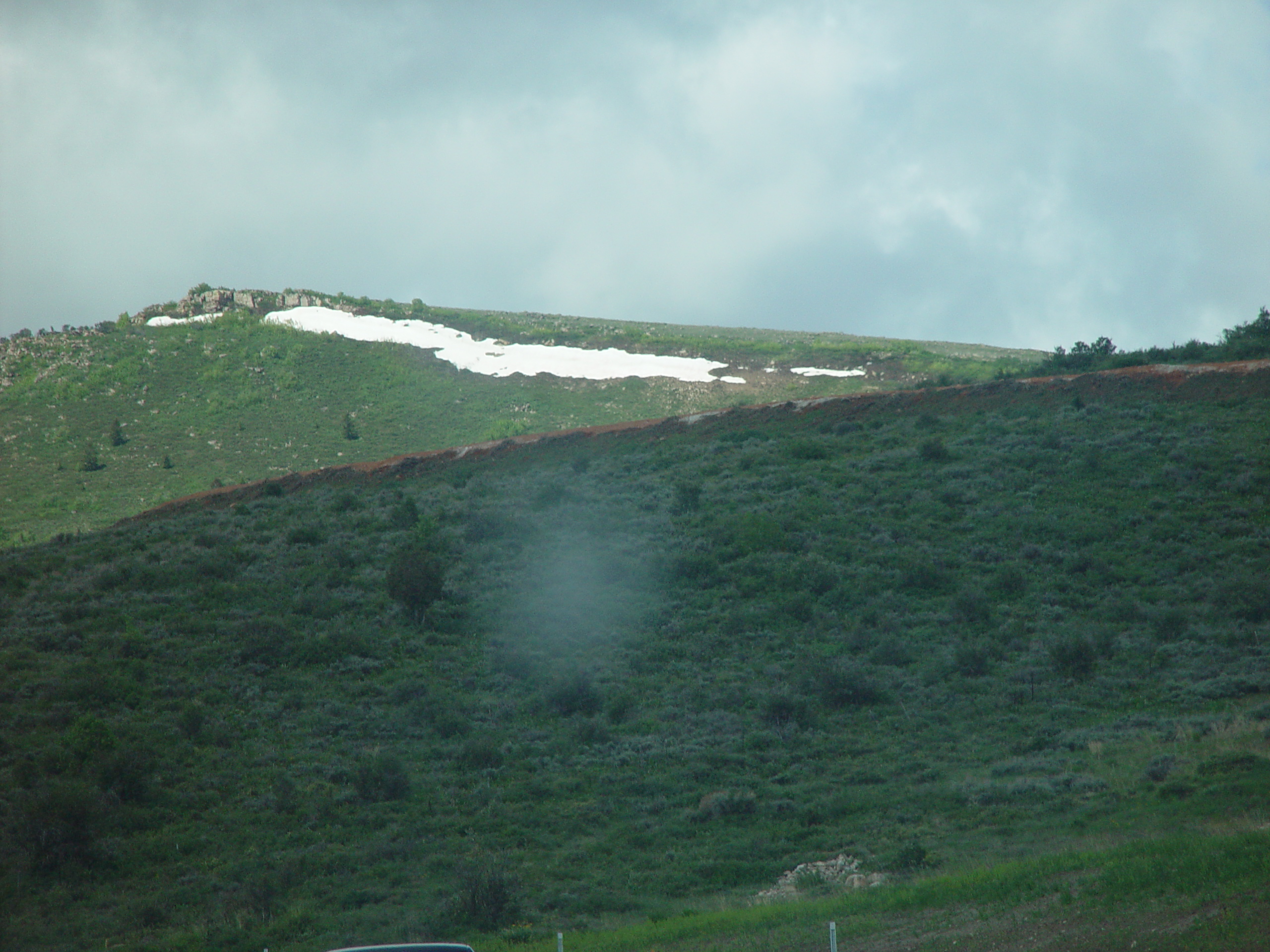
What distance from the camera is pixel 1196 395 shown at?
30.0 m

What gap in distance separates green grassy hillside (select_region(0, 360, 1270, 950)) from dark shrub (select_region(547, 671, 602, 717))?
6cm

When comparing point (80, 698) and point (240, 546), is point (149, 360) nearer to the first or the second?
point (240, 546)

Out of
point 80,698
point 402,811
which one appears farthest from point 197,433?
point 402,811

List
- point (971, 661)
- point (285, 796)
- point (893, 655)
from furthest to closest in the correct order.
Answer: point (893, 655)
point (971, 661)
point (285, 796)

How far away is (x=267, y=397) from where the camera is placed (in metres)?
52.8

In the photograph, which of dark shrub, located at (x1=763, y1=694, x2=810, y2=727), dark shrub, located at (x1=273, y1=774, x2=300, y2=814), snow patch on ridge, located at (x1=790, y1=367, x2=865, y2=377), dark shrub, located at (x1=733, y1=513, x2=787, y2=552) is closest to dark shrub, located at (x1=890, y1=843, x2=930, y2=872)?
dark shrub, located at (x1=763, y1=694, x2=810, y2=727)

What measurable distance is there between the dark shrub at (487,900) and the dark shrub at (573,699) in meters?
6.26

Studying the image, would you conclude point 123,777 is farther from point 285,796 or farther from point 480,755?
point 480,755

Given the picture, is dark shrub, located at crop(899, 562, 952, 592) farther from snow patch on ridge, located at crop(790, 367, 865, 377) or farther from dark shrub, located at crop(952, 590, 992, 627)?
snow patch on ridge, located at crop(790, 367, 865, 377)

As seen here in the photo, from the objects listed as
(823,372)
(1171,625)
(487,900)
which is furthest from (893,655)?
(823,372)

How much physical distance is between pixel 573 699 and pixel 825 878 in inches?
294

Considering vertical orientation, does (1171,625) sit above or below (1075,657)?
above

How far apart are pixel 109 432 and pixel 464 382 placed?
1805cm

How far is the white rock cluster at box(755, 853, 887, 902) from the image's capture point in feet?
37.2
